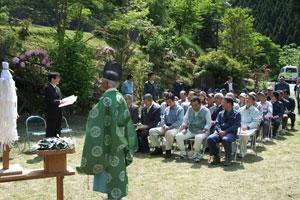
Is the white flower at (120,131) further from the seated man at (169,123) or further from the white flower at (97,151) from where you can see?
the seated man at (169,123)

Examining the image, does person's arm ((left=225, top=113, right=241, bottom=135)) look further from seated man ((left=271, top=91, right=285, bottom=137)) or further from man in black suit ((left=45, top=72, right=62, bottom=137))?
man in black suit ((left=45, top=72, right=62, bottom=137))

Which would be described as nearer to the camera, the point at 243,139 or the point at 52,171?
the point at 52,171

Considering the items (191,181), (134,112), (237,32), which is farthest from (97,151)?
(237,32)

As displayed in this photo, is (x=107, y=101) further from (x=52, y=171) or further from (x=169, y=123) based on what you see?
(x=169, y=123)

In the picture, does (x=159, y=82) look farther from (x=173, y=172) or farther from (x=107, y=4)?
(x=173, y=172)

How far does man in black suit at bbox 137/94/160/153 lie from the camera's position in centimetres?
980

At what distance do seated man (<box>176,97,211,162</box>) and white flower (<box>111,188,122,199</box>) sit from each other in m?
4.09

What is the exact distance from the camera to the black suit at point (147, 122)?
980 centimetres

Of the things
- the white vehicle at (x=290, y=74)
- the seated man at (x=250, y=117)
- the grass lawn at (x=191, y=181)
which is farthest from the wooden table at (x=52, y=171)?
the white vehicle at (x=290, y=74)

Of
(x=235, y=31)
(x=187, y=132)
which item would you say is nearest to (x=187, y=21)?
(x=235, y=31)

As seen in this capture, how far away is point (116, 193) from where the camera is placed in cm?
507

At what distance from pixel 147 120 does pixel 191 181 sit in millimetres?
2800

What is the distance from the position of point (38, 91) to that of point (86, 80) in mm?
1584

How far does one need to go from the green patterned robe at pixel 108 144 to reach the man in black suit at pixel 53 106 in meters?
4.11
